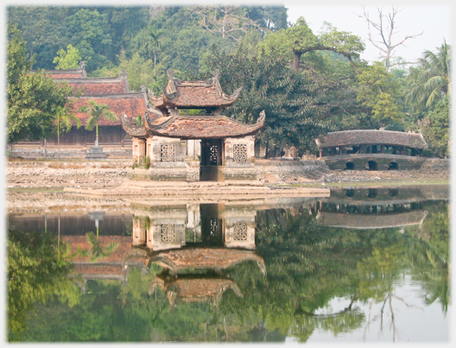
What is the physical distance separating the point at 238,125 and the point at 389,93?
25039mm

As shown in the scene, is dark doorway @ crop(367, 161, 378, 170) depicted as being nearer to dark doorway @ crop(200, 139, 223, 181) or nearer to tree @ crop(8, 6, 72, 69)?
dark doorway @ crop(200, 139, 223, 181)

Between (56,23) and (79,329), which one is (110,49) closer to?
(56,23)

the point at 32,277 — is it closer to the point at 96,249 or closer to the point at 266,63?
the point at 96,249

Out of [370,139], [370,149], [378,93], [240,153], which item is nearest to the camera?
[240,153]

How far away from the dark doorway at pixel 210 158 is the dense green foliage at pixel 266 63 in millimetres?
5005

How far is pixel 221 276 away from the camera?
13945 mm

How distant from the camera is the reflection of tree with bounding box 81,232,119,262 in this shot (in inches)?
647

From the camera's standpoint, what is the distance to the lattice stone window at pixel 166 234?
18.6 metres

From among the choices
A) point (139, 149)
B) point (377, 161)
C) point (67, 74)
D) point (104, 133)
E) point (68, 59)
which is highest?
point (68, 59)

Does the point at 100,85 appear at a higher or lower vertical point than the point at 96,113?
higher

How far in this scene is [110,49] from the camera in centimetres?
8775

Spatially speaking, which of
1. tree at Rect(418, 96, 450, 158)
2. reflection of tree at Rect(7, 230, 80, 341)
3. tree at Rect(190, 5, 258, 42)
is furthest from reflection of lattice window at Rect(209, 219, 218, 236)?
tree at Rect(190, 5, 258, 42)

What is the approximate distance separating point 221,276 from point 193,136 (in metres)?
20.9

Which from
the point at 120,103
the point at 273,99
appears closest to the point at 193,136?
the point at 273,99
